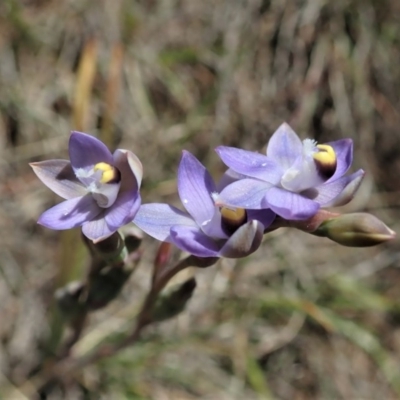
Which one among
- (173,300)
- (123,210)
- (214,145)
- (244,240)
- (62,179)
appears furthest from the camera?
(214,145)

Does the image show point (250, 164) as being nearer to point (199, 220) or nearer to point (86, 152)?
point (199, 220)

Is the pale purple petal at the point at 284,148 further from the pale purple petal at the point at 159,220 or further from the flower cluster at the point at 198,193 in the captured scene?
the pale purple petal at the point at 159,220

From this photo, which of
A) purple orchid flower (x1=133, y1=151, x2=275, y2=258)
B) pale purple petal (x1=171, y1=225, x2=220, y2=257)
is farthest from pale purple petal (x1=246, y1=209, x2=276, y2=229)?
pale purple petal (x1=171, y1=225, x2=220, y2=257)

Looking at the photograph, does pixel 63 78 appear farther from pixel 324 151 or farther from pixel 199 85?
pixel 324 151

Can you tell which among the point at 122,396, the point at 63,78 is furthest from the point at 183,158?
the point at 63,78

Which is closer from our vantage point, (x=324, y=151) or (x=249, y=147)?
(x=324, y=151)

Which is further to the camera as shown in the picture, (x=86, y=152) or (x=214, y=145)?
(x=214, y=145)

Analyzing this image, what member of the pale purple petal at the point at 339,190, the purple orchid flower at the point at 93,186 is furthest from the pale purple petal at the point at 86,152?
the pale purple petal at the point at 339,190

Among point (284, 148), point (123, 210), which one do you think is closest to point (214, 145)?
point (284, 148)
